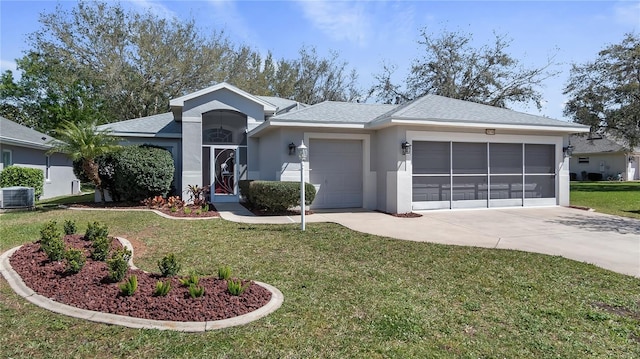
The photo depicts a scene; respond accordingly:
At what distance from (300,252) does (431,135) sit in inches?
284

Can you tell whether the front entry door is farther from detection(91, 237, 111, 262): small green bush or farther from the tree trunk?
detection(91, 237, 111, 262): small green bush

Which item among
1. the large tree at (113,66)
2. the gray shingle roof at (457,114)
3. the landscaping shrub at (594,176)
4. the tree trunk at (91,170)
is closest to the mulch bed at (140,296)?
the gray shingle roof at (457,114)

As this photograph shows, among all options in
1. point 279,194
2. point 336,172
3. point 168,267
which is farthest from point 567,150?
point 168,267

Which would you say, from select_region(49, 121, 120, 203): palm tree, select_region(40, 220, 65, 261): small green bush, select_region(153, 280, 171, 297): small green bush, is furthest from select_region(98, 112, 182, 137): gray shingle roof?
select_region(153, 280, 171, 297): small green bush

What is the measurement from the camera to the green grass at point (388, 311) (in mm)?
3350

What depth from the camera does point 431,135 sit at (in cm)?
1230

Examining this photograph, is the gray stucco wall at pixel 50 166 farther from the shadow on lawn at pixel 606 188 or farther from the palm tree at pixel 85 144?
the shadow on lawn at pixel 606 188

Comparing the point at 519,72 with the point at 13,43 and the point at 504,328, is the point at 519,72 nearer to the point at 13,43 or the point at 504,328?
the point at 504,328

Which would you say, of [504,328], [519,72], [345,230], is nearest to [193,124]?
[345,230]

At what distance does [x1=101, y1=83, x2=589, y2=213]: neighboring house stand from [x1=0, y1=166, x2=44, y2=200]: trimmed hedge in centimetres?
491

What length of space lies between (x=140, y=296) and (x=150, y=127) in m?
13.8

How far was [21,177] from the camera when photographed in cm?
1634

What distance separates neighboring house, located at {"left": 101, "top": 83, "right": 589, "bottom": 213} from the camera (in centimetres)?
1220

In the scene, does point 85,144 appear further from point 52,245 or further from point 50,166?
point 50,166
